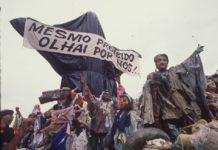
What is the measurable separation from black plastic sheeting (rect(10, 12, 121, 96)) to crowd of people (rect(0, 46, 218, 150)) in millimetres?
3243

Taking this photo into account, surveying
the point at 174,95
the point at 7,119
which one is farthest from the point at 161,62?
the point at 7,119

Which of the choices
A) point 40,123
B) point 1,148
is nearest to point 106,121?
point 40,123

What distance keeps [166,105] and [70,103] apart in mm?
4313

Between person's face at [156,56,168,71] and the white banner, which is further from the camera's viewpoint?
the white banner

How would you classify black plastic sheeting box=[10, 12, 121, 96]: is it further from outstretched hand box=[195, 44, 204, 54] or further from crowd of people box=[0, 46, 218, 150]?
outstretched hand box=[195, 44, 204, 54]

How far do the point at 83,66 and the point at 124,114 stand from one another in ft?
24.9

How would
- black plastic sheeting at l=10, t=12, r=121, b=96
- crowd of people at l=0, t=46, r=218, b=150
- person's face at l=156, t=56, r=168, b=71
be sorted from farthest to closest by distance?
black plastic sheeting at l=10, t=12, r=121, b=96
person's face at l=156, t=56, r=168, b=71
crowd of people at l=0, t=46, r=218, b=150

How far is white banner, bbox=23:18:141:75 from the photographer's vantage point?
12383mm

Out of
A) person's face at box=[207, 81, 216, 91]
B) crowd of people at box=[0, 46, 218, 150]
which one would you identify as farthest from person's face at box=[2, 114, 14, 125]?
person's face at box=[207, 81, 216, 91]

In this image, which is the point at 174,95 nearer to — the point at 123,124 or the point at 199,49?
the point at 199,49

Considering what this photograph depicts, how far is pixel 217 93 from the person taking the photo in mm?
6895

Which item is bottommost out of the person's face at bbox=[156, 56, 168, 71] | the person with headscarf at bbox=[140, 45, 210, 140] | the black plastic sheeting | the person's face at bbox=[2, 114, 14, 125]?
the person's face at bbox=[2, 114, 14, 125]

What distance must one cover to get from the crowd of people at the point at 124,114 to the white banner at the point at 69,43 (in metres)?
2.80

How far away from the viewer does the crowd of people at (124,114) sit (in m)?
5.48
